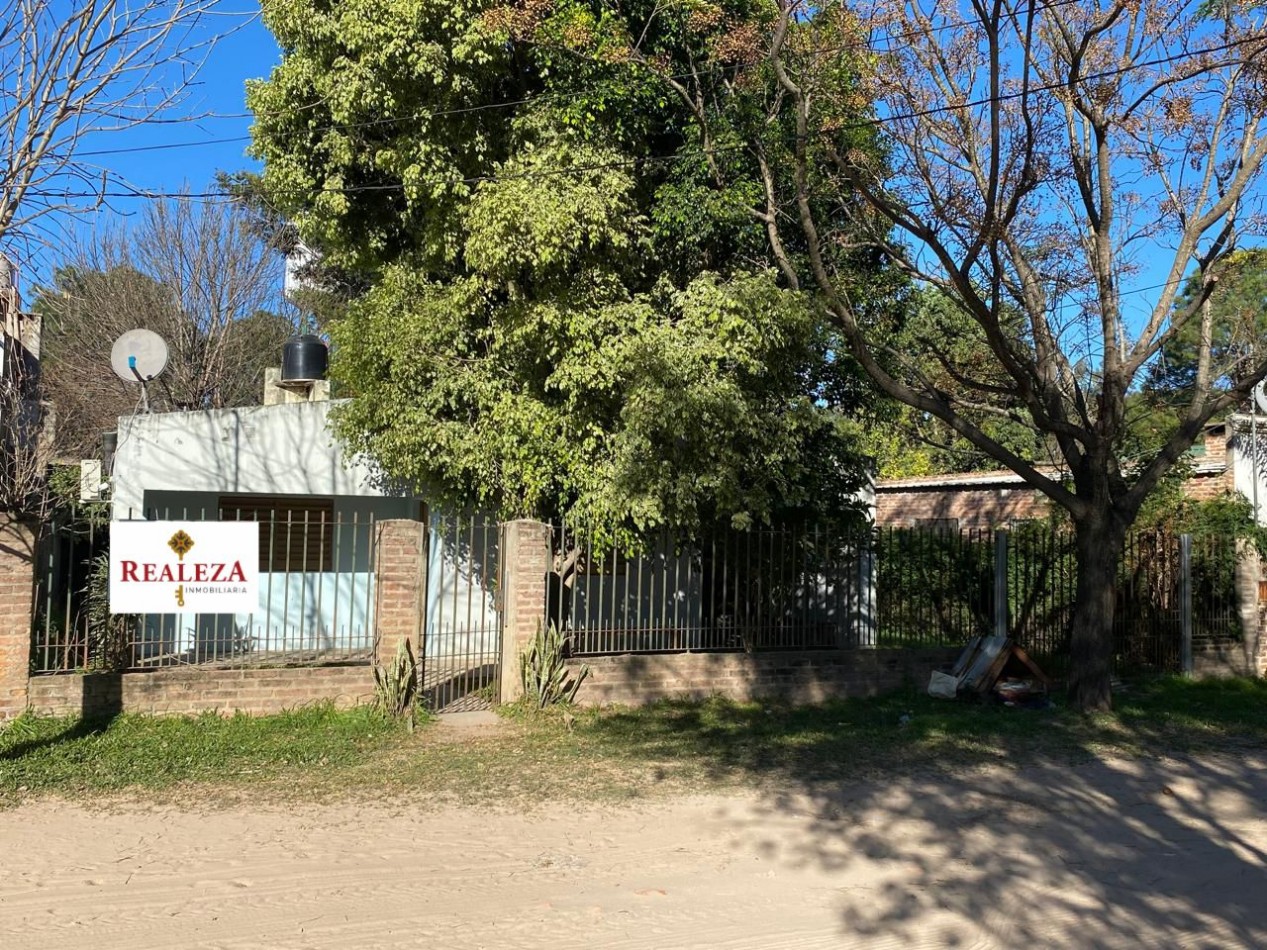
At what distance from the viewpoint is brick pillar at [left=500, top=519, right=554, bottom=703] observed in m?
10.5

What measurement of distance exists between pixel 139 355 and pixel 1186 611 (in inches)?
533

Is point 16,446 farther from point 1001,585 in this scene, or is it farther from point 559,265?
point 1001,585

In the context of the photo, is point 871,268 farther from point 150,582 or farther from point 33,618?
point 33,618

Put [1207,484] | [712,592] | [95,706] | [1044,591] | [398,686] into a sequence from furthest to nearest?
[1207,484] → [1044,591] → [712,592] → [398,686] → [95,706]

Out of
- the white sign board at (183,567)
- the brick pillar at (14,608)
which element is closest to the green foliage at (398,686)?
the white sign board at (183,567)

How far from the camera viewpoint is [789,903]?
5555 mm

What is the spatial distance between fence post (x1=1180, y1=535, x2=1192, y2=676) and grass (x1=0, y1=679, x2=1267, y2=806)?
8.73 ft

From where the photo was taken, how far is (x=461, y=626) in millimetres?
14688

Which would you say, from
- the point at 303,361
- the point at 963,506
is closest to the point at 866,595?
the point at 963,506

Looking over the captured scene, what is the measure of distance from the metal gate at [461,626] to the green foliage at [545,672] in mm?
320

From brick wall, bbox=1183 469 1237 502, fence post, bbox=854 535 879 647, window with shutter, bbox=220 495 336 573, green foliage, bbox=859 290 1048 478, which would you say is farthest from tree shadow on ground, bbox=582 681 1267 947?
window with shutter, bbox=220 495 336 573

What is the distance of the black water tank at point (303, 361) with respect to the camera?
654 inches

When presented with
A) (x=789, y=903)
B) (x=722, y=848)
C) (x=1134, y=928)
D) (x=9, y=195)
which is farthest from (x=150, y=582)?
(x=1134, y=928)

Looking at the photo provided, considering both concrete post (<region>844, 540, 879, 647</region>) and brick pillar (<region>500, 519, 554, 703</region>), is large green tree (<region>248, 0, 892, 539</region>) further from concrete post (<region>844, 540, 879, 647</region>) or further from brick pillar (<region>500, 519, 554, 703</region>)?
concrete post (<region>844, 540, 879, 647</region>)
